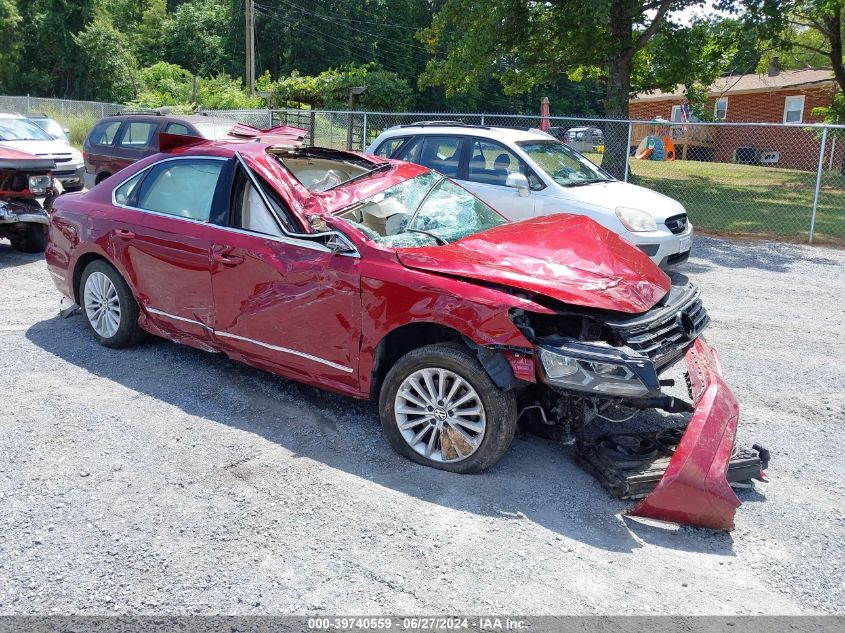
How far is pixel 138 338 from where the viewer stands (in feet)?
19.8

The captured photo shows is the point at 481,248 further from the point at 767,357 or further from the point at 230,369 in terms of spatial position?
the point at 767,357

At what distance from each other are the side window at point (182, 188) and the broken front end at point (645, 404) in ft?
8.56

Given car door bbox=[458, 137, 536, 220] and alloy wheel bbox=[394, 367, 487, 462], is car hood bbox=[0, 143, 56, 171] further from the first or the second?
alloy wheel bbox=[394, 367, 487, 462]

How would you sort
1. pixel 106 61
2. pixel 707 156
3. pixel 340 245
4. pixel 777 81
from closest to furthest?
1. pixel 340 245
2. pixel 707 156
3. pixel 777 81
4. pixel 106 61

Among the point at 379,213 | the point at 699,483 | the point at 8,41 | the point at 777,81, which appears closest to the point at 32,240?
the point at 379,213

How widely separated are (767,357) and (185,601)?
5234 millimetres

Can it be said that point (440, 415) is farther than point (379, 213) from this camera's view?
No

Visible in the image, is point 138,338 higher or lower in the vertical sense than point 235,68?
lower

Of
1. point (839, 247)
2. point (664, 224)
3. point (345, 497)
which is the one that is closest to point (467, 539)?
point (345, 497)

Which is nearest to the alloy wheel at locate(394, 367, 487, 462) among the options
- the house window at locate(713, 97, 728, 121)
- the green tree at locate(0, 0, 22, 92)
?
the house window at locate(713, 97, 728, 121)

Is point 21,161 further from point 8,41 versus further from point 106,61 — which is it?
point 8,41

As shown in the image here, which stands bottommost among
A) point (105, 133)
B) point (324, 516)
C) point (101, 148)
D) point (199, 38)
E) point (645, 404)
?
point (324, 516)

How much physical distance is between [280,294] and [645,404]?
2.30 meters

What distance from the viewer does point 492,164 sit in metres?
9.59
